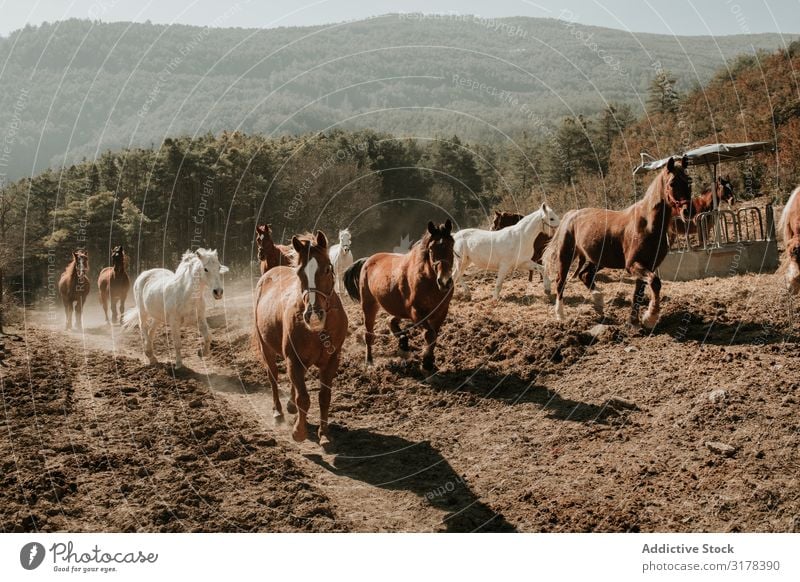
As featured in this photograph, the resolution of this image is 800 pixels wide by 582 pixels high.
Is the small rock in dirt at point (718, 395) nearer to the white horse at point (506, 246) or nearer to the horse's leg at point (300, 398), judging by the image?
the horse's leg at point (300, 398)

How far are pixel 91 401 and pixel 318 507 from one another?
18.8 feet

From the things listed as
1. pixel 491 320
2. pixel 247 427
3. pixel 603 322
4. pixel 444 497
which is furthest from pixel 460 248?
pixel 444 497

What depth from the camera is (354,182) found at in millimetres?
21812

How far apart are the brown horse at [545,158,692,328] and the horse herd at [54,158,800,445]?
0.06 feet

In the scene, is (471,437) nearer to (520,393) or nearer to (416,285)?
(520,393)

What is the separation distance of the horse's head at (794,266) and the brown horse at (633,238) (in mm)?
2516

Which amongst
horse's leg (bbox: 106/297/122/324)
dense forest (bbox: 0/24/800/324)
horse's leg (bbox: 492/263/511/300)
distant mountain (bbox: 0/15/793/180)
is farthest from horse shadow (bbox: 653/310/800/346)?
distant mountain (bbox: 0/15/793/180)

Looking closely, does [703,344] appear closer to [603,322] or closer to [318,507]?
[603,322]

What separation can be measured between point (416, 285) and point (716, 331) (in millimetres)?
4894

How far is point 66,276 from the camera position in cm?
2119

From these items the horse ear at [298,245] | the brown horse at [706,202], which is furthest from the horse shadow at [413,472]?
the brown horse at [706,202]

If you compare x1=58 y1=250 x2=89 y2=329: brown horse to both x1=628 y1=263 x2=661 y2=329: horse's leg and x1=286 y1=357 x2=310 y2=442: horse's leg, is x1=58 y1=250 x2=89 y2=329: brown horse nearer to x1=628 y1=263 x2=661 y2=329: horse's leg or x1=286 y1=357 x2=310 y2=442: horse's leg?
x1=286 y1=357 x2=310 y2=442: horse's leg

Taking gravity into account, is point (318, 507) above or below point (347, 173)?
below

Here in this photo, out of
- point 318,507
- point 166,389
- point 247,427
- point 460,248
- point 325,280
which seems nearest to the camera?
point 318,507
